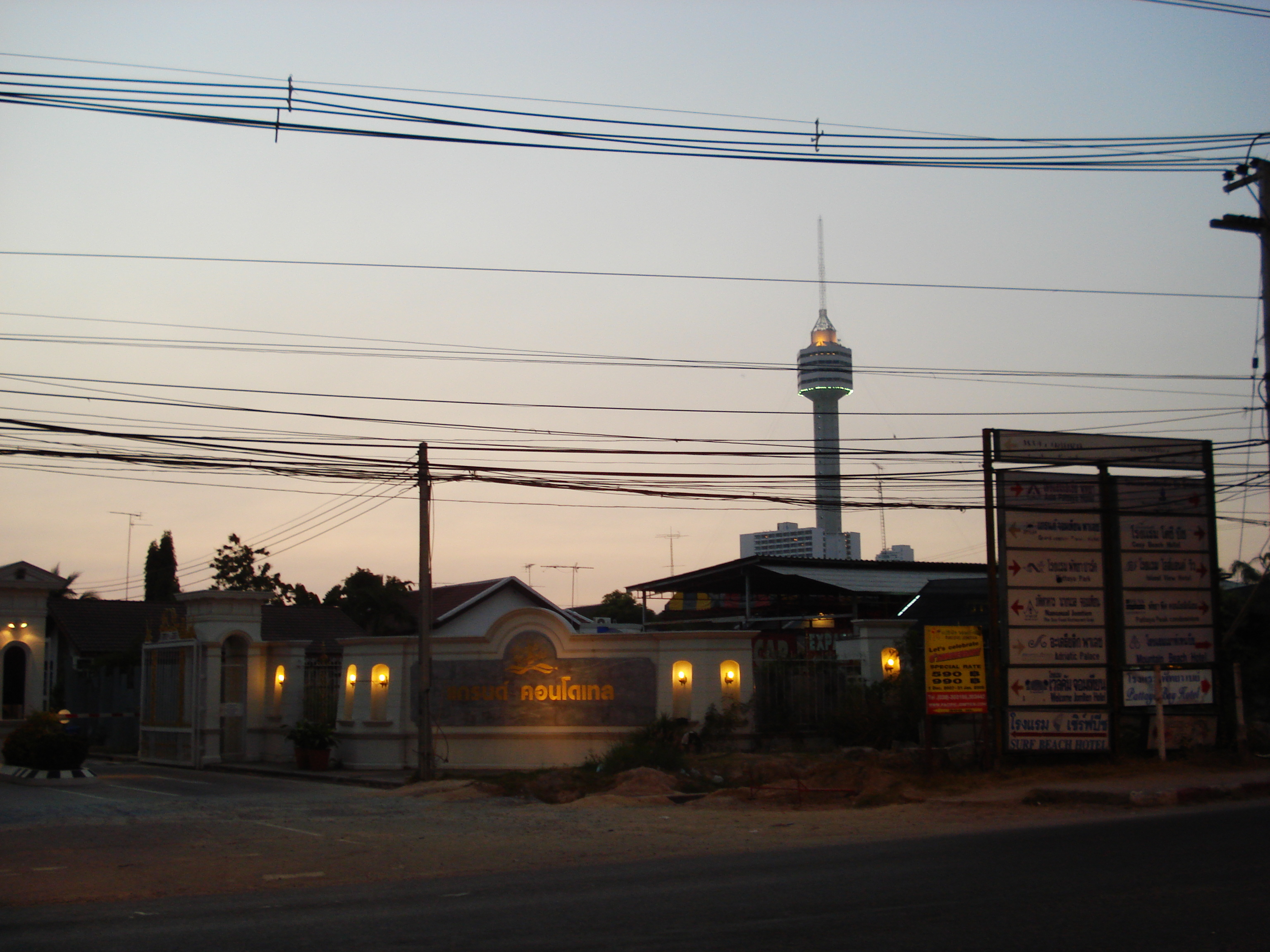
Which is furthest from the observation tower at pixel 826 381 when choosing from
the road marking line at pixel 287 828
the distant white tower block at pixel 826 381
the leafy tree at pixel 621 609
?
the road marking line at pixel 287 828

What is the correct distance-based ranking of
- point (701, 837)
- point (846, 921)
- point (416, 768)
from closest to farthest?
1. point (846, 921)
2. point (701, 837)
3. point (416, 768)

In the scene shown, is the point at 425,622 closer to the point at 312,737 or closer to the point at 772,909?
the point at 312,737

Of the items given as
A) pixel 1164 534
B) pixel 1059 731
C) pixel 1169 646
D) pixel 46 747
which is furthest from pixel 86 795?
pixel 1164 534

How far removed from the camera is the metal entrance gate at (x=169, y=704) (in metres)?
27.2

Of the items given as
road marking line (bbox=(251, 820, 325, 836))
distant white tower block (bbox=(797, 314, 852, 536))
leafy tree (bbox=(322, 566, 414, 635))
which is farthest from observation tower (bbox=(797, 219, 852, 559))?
road marking line (bbox=(251, 820, 325, 836))

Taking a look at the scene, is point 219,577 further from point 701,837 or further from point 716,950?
point 716,950

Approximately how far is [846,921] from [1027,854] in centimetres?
393

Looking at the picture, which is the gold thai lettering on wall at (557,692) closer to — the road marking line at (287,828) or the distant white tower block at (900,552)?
the road marking line at (287,828)

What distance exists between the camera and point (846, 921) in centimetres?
813

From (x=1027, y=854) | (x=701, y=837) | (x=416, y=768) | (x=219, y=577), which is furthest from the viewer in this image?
(x=219, y=577)

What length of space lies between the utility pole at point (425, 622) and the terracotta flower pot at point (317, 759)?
12.9 feet

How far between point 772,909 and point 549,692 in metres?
15.3

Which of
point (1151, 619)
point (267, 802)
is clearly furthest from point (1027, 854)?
point (267, 802)

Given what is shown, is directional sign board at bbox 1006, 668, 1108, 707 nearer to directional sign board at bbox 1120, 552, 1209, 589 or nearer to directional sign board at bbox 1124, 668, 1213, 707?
directional sign board at bbox 1124, 668, 1213, 707
